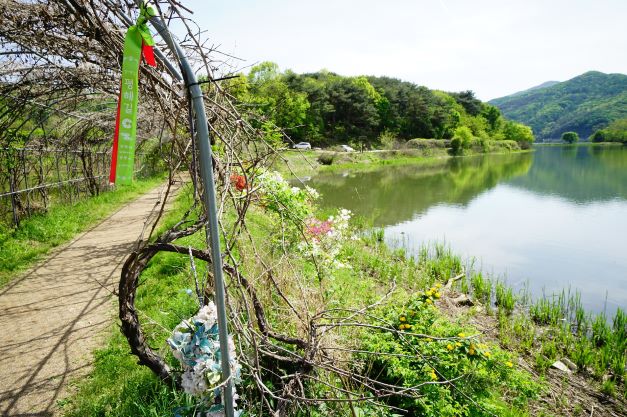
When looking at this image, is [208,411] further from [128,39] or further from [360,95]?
[360,95]

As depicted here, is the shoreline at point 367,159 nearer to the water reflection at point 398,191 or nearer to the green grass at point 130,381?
the water reflection at point 398,191

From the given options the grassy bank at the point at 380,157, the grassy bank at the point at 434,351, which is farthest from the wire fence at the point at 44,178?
the grassy bank at the point at 380,157

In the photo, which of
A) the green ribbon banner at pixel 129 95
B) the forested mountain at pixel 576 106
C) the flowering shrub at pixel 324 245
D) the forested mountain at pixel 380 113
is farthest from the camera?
the forested mountain at pixel 576 106

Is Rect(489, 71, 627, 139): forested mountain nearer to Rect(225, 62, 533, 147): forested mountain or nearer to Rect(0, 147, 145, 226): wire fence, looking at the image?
Rect(225, 62, 533, 147): forested mountain

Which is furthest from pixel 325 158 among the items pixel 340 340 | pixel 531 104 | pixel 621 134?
pixel 531 104

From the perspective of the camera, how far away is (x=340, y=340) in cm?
318

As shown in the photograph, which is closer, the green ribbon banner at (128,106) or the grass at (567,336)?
the green ribbon banner at (128,106)

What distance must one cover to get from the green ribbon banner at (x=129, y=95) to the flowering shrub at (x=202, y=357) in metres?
0.93

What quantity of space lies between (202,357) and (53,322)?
119 inches

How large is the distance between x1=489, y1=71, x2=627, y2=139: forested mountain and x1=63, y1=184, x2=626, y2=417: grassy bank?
126362 millimetres

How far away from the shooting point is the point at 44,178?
8898 mm

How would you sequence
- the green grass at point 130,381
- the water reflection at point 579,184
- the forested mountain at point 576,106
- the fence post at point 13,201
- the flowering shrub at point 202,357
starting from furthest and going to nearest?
the forested mountain at point 576,106
the water reflection at point 579,184
the fence post at point 13,201
the green grass at point 130,381
the flowering shrub at point 202,357

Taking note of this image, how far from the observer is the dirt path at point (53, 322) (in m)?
2.93

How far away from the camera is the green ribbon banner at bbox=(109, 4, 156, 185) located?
1320 millimetres
